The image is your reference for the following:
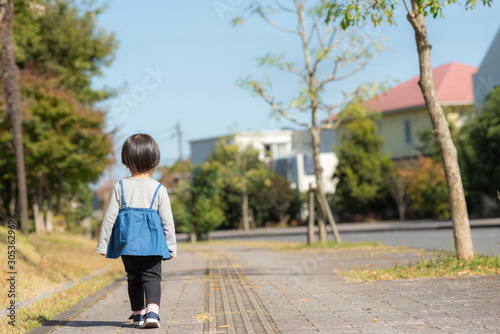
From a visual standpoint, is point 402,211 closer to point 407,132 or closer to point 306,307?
point 407,132

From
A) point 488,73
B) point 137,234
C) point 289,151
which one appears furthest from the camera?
point 289,151

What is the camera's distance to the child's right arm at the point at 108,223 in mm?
5022

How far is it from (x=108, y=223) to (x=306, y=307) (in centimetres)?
209

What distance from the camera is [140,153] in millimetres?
5180

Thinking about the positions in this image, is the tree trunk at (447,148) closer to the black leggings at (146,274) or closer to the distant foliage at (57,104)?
the black leggings at (146,274)

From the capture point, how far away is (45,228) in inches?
1125

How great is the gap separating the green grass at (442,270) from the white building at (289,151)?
2951 centimetres

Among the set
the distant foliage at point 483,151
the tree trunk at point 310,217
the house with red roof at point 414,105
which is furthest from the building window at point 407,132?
the tree trunk at point 310,217

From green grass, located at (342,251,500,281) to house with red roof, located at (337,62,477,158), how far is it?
30736mm

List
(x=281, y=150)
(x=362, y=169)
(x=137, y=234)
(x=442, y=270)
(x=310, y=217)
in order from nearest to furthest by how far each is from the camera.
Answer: (x=137, y=234) < (x=442, y=270) < (x=310, y=217) < (x=362, y=169) < (x=281, y=150)

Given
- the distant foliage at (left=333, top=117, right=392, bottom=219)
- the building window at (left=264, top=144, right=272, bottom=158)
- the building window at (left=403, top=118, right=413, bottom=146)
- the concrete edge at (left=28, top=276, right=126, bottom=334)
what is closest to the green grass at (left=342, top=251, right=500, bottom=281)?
the concrete edge at (left=28, top=276, right=126, bottom=334)

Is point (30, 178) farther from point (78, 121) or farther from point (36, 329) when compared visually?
point (36, 329)

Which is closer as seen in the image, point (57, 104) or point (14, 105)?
point (14, 105)

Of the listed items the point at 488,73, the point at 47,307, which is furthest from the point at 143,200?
the point at 488,73
